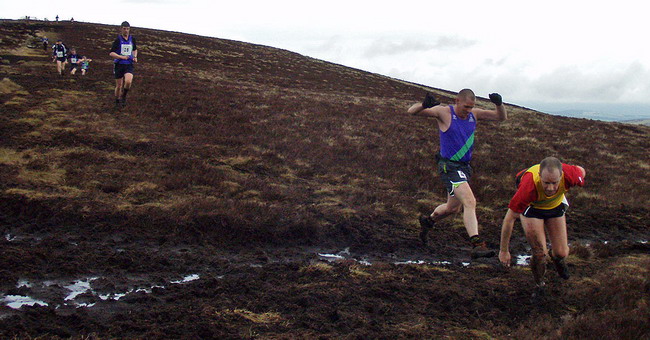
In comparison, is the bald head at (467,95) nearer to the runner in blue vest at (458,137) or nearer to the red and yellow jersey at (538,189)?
the runner in blue vest at (458,137)

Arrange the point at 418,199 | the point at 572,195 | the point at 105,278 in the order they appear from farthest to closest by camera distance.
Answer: the point at 572,195, the point at 418,199, the point at 105,278

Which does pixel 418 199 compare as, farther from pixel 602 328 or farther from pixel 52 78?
pixel 52 78

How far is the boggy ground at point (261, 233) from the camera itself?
486cm

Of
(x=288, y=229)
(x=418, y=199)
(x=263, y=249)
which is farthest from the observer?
(x=418, y=199)

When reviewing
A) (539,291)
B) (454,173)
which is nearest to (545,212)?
(539,291)

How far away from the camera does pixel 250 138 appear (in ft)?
49.9

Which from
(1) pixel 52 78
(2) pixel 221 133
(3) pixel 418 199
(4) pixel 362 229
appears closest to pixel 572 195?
(3) pixel 418 199

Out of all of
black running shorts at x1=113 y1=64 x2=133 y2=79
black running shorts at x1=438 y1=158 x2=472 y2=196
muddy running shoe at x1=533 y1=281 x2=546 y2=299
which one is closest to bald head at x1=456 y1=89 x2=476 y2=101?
black running shorts at x1=438 y1=158 x2=472 y2=196

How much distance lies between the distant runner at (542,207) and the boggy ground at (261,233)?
627 mm

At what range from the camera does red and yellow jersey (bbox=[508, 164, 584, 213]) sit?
5055 millimetres

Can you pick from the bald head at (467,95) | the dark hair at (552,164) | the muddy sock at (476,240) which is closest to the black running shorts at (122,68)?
the bald head at (467,95)

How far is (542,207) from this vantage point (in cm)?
533

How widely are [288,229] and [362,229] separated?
1.50 meters

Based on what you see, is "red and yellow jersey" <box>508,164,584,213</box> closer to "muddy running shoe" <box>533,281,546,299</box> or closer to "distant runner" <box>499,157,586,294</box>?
"distant runner" <box>499,157,586,294</box>
